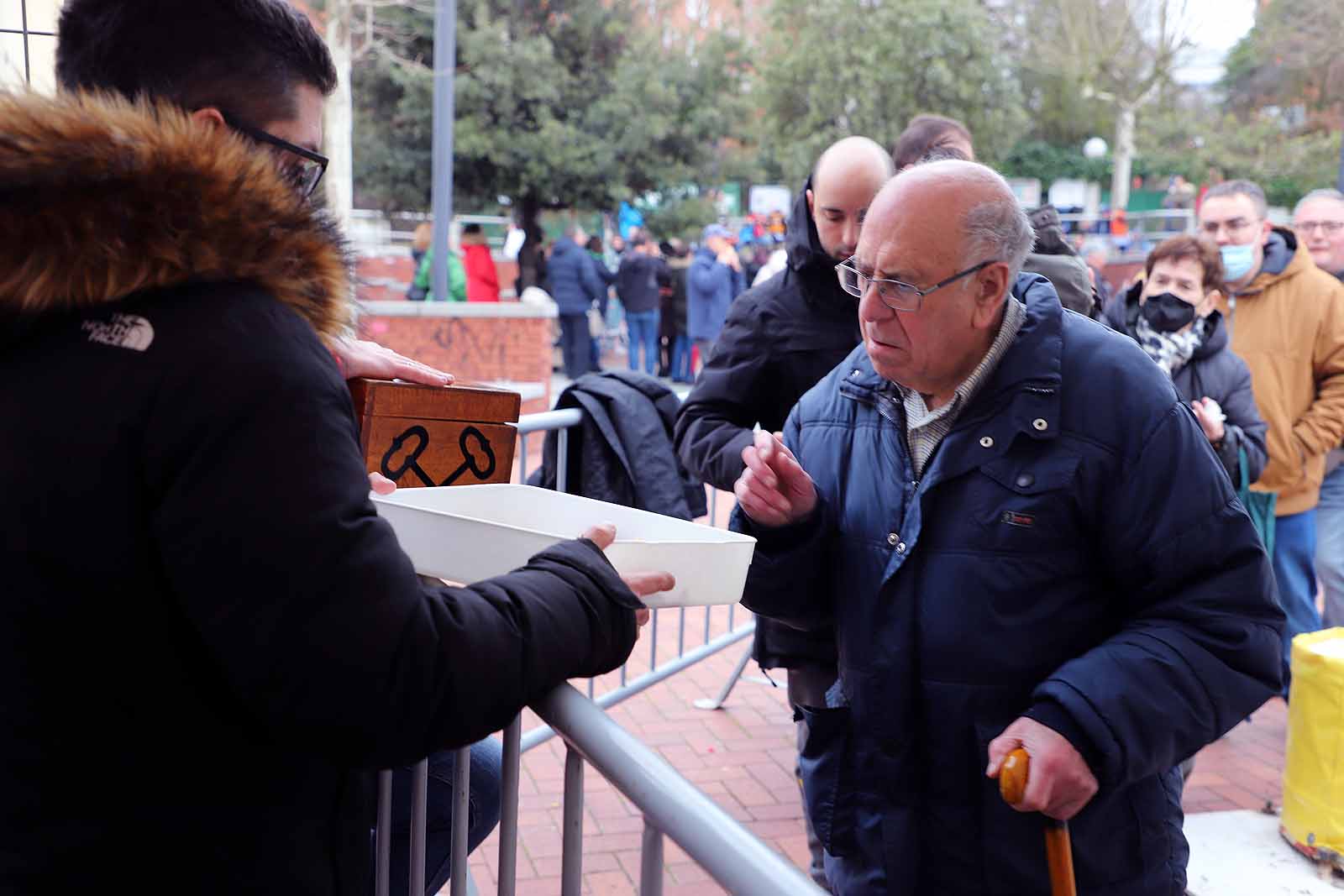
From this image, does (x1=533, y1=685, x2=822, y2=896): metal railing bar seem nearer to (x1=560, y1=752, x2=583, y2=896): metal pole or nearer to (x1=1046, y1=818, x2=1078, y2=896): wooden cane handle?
(x1=560, y1=752, x2=583, y2=896): metal pole

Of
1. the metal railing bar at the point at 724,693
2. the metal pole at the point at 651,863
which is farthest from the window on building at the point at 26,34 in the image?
the metal railing bar at the point at 724,693

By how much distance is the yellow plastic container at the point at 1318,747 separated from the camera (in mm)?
3713

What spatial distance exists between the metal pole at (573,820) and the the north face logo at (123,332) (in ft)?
2.25

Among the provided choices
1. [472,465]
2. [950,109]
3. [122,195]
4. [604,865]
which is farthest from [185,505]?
[950,109]

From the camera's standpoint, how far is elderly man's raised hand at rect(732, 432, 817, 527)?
6.95 feet

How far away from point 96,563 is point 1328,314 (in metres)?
4.69

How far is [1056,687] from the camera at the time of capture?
191 centimetres

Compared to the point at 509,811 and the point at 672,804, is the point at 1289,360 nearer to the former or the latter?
the point at 509,811

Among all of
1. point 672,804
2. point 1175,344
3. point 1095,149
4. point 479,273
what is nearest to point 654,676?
point 1175,344

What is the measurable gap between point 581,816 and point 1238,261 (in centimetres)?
427

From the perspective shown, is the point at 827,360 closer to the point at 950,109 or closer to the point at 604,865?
the point at 604,865

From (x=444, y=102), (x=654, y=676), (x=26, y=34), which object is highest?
(x=444, y=102)

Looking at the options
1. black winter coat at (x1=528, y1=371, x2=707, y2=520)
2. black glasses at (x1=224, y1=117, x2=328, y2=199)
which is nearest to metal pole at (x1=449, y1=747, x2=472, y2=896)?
black glasses at (x1=224, y1=117, x2=328, y2=199)

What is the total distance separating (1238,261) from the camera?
16.1ft
